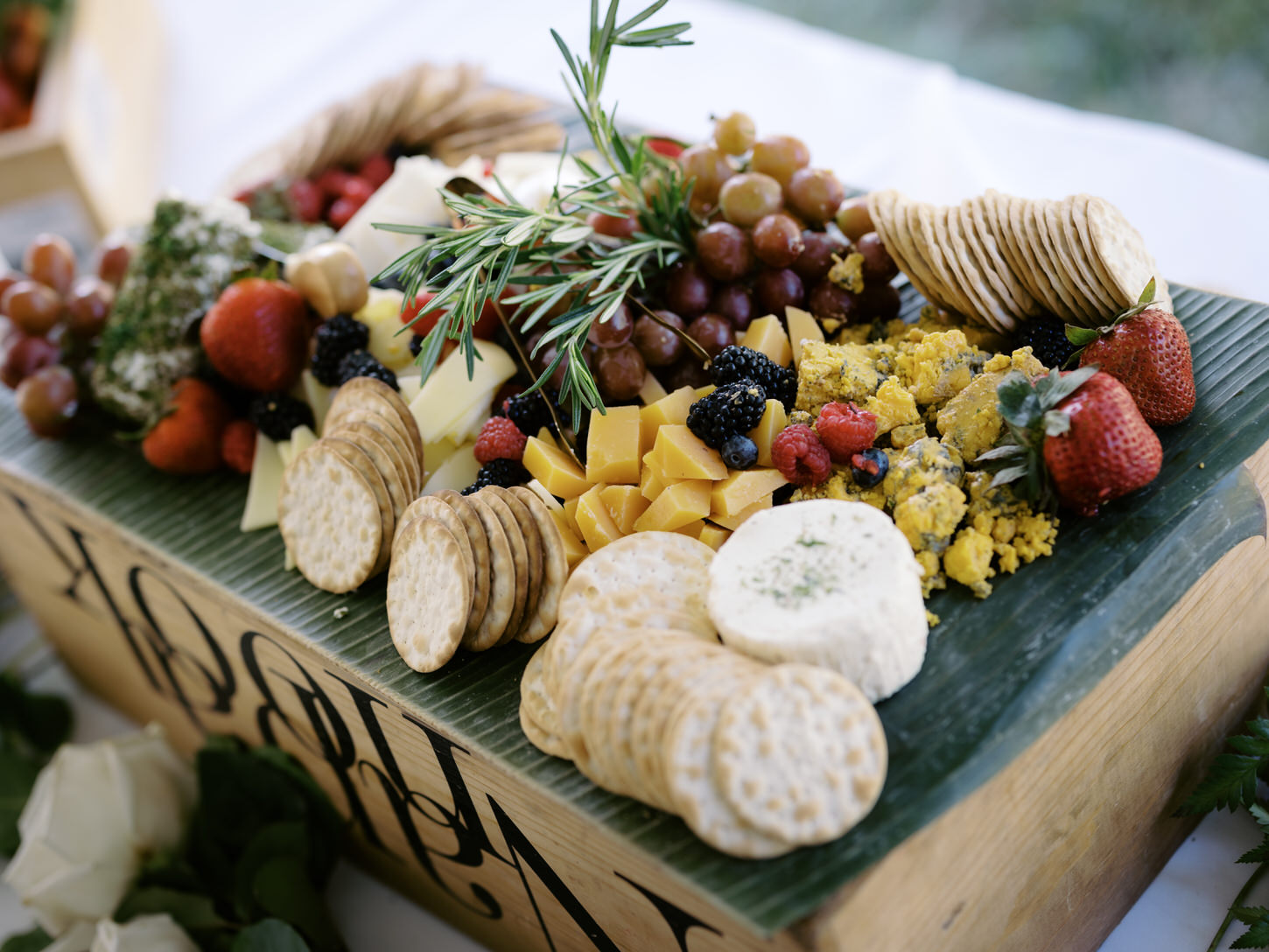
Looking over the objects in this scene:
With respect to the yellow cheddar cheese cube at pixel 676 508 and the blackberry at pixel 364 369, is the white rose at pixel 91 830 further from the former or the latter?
the yellow cheddar cheese cube at pixel 676 508

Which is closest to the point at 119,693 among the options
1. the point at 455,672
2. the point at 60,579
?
the point at 60,579

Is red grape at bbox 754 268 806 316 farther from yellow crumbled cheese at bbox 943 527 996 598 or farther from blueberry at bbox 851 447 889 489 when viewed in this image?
yellow crumbled cheese at bbox 943 527 996 598

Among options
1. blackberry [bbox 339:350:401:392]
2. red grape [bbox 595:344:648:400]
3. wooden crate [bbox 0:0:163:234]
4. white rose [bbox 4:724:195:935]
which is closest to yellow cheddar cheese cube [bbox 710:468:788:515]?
red grape [bbox 595:344:648:400]

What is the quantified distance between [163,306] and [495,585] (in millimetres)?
885

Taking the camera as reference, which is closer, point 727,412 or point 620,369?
point 727,412

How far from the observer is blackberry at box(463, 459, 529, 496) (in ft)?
4.16

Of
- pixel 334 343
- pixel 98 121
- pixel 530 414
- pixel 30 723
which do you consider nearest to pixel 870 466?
pixel 530 414

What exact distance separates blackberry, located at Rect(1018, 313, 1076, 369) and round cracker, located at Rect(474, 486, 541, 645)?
0.66 meters

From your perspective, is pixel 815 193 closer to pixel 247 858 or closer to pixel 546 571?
pixel 546 571

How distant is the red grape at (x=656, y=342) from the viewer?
1.31 metres

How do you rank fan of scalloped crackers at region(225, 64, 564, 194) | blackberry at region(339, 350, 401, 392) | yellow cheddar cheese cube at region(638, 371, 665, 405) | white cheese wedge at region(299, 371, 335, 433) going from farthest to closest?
fan of scalloped crackers at region(225, 64, 564, 194) < white cheese wedge at region(299, 371, 335, 433) < blackberry at region(339, 350, 401, 392) < yellow cheddar cheese cube at region(638, 371, 665, 405)

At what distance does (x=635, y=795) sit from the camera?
929 mm

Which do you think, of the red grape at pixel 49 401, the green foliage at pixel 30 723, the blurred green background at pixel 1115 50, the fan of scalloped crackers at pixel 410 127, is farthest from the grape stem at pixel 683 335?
the blurred green background at pixel 1115 50

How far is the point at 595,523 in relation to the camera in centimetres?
116
